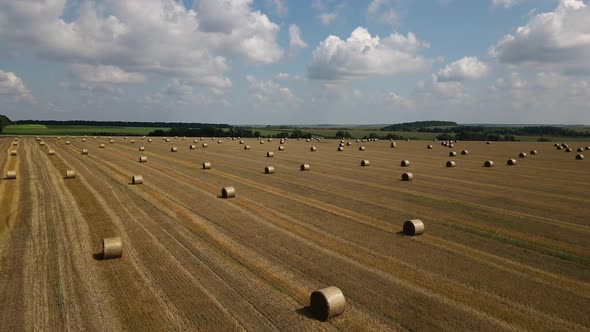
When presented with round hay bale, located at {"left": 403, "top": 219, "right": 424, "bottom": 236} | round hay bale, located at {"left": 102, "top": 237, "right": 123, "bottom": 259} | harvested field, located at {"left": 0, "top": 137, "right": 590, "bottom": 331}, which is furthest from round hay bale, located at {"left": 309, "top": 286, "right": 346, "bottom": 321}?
round hay bale, located at {"left": 102, "top": 237, "right": 123, "bottom": 259}

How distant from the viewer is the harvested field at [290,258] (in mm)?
7324

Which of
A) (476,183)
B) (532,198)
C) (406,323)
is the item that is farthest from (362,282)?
(476,183)

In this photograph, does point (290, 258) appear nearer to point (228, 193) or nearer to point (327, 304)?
point (327, 304)

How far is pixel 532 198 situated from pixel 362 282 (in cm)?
1322

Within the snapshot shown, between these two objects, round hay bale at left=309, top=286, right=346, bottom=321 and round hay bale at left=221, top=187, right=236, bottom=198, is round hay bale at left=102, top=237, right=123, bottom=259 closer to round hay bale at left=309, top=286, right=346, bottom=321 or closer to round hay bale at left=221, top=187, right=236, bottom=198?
round hay bale at left=309, top=286, right=346, bottom=321

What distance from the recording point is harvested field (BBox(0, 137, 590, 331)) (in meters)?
7.32

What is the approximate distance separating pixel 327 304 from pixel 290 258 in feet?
10.4

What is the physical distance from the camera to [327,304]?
23.5 feet

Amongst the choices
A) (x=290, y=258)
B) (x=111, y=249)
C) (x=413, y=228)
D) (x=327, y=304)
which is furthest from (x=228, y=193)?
(x=327, y=304)

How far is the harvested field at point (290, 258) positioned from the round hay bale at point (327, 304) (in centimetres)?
18

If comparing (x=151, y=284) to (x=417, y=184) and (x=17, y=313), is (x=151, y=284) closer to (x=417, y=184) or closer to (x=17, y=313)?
(x=17, y=313)

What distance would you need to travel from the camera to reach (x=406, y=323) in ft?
23.1

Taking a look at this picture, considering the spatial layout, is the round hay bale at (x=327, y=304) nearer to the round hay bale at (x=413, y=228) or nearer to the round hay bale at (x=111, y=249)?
the round hay bale at (x=413, y=228)

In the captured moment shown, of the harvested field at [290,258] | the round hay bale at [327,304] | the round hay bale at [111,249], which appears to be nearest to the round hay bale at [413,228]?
the harvested field at [290,258]
